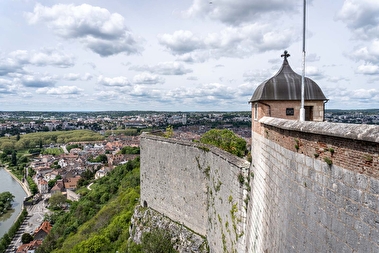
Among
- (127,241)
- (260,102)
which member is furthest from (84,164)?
(260,102)

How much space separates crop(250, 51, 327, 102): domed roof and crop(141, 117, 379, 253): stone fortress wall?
3.49 feet

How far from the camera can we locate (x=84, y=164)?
98.8 meters

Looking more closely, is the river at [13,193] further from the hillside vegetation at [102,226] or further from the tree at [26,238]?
the hillside vegetation at [102,226]

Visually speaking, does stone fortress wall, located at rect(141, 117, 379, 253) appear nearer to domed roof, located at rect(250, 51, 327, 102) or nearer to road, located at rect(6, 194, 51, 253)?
domed roof, located at rect(250, 51, 327, 102)

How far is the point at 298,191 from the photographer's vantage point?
5.30 meters

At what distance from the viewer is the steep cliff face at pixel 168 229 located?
15414 millimetres

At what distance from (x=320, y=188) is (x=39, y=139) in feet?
529

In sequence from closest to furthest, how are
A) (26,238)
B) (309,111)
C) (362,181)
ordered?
(362,181) → (309,111) → (26,238)

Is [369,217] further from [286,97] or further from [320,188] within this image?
[286,97]

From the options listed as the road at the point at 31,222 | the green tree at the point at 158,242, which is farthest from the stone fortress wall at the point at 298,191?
the road at the point at 31,222

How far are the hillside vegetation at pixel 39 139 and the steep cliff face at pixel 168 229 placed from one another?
429ft

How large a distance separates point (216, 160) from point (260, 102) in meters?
4.77

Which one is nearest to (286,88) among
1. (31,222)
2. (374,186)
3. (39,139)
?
(374,186)

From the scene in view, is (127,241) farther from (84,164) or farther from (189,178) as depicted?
(84,164)
